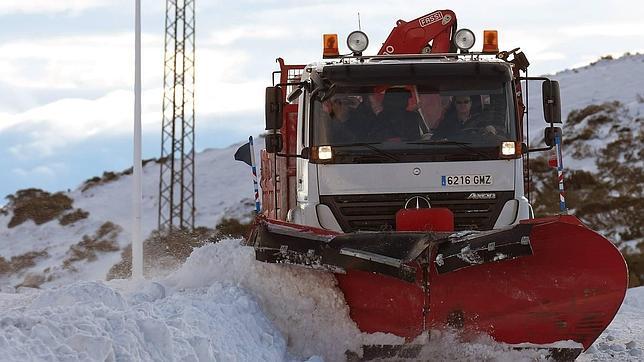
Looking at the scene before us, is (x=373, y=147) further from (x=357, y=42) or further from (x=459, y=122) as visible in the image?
(x=357, y=42)

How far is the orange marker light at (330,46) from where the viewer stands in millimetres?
9673

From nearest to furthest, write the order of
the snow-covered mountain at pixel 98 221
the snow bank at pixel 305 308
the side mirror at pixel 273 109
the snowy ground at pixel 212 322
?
the snowy ground at pixel 212 322, the snow bank at pixel 305 308, the side mirror at pixel 273 109, the snow-covered mountain at pixel 98 221

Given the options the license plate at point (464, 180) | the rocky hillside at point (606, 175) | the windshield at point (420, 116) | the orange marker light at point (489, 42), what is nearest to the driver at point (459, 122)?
the windshield at point (420, 116)

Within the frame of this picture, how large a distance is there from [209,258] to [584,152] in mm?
31224

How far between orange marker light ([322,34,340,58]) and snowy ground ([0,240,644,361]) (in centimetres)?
212

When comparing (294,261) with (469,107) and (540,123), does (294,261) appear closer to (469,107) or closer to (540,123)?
(469,107)

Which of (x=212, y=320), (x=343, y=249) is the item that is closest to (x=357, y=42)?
(x=343, y=249)

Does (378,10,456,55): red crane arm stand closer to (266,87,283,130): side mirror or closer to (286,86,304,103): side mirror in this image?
(286,86,304,103): side mirror

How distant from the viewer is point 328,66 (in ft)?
28.3

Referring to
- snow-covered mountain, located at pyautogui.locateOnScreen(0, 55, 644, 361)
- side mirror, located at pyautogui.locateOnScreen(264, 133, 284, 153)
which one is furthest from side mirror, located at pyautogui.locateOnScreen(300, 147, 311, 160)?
snow-covered mountain, located at pyautogui.locateOnScreen(0, 55, 644, 361)

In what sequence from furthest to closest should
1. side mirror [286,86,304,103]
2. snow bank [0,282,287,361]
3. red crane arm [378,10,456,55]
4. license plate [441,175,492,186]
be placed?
red crane arm [378,10,456,55]
side mirror [286,86,304,103]
license plate [441,175,492,186]
snow bank [0,282,287,361]

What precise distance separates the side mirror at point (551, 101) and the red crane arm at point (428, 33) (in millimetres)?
2040

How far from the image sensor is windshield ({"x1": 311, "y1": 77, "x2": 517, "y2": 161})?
8.37 m

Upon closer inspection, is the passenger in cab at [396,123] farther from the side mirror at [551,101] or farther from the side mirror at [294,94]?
the side mirror at [551,101]
